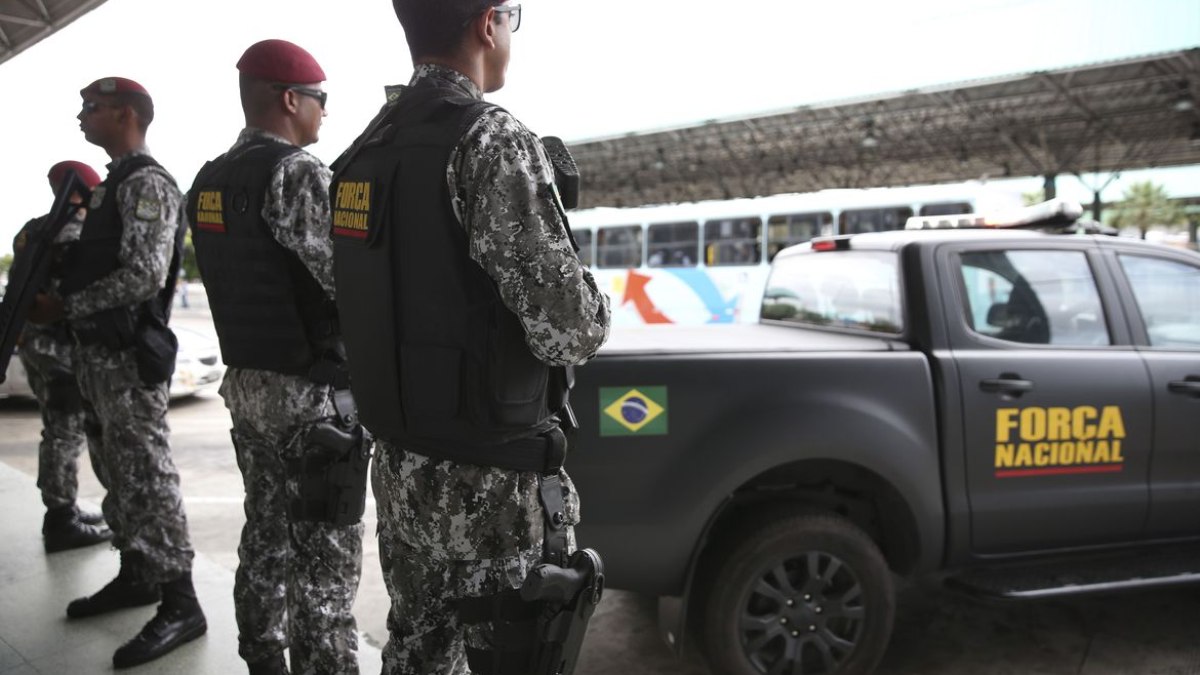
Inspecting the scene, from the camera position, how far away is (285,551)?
2.45m

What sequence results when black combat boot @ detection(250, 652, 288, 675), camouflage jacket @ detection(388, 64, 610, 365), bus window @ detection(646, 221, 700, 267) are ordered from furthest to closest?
1. bus window @ detection(646, 221, 700, 267)
2. black combat boot @ detection(250, 652, 288, 675)
3. camouflage jacket @ detection(388, 64, 610, 365)

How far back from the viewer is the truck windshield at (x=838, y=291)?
3232 millimetres

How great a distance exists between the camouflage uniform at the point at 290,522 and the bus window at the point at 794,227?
1242cm

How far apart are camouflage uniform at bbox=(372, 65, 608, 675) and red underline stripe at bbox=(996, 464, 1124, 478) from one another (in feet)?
6.48

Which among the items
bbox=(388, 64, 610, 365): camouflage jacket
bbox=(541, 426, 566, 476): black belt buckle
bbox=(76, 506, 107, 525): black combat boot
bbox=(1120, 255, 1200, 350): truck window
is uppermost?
bbox=(388, 64, 610, 365): camouflage jacket

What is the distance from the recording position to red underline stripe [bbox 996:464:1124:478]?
9.58 ft

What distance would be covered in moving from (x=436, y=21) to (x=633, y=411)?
1.43 metres

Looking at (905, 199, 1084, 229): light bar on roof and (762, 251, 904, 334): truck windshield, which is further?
(905, 199, 1084, 229): light bar on roof

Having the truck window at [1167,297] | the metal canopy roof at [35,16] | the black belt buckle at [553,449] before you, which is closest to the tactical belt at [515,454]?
the black belt buckle at [553,449]

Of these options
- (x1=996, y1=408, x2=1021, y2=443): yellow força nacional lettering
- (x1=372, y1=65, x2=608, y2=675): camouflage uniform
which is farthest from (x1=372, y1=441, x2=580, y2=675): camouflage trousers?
(x1=996, y1=408, x2=1021, y2=443): yellow força nacional lettering

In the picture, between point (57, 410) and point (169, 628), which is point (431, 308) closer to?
point (169, 628)

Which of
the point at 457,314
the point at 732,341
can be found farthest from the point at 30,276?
the point at 732,341

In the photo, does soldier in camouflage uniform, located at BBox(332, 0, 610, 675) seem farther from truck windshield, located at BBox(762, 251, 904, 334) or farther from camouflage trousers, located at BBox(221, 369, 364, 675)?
truck windshield, located at BBox(762, 251, 904, 334)

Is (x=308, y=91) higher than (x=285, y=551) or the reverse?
higher
